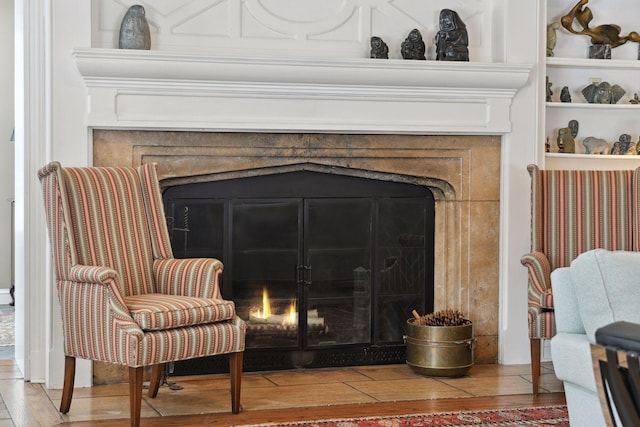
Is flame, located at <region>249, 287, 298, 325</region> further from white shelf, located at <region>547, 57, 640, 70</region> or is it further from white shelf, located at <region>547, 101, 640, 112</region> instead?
white shelf, located at <region>547, 57, 640, 70</region>

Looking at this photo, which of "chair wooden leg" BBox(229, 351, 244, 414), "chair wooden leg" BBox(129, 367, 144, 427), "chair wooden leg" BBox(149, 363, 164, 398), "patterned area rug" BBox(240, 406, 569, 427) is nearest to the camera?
"chair wooden leg" BBox(129, 367, 144, 427)

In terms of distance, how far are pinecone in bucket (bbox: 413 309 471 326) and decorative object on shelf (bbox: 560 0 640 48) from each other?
1837mm

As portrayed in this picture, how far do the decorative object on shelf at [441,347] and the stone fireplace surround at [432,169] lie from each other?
37 centimetres

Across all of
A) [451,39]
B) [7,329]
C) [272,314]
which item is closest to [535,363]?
[272,314]

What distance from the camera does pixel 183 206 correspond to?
5.00 m

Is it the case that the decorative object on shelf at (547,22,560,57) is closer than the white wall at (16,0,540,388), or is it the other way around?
the white wall at (16,0,540,388)

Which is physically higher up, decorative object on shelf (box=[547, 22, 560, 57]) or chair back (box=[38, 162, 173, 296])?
decorative object on shelf (box=[547, 22, 560, 57])

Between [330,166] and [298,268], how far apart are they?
0.58 meters

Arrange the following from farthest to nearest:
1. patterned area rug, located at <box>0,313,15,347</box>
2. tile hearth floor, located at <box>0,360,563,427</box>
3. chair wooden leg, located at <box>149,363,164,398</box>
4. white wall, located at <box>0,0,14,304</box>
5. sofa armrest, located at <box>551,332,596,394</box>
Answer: white wall, located at <box>0,0,14,304</box> < patterned area rug, located at <box>0,313,15,347</box> < chair wooden leg, located at <box>149,363,164,398</box> < tile hearth floor, located at <box>0,360,563,427</box> < sofa armrest, located at <box>551,332,596,394</box>

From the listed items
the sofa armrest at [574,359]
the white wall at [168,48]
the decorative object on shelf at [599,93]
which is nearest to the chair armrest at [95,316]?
the white wall at [168,48]

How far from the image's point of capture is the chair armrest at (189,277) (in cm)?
425

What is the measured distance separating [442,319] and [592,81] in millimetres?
1742

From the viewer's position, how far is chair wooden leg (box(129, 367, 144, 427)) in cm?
375

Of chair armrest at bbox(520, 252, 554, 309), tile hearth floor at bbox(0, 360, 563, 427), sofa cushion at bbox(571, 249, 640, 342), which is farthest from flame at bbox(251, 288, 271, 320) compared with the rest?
sofa cushion at bbox(571, 249, 640, 342)
